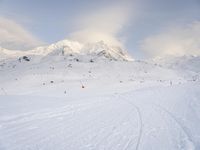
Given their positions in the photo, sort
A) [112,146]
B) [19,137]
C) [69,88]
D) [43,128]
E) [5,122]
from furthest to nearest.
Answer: [69,88] < [5,122] < [43,128] < [19,137] < [112,146]

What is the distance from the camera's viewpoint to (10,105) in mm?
13992

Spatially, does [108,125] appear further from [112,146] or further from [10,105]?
[10,105]

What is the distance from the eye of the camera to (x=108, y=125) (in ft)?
32.5

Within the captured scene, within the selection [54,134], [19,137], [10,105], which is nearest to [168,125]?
[54,134]

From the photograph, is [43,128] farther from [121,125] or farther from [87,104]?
[87,104]

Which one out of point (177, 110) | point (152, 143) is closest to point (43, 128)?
point (152, 143)

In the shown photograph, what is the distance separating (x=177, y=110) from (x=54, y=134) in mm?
6543

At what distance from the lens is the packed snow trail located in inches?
301

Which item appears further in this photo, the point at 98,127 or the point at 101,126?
the point at 101,126

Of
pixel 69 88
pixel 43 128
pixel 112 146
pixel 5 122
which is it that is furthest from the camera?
pixel 69 88

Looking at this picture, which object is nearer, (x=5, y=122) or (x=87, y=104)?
(x=5, y=122)

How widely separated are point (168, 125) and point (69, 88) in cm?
1651

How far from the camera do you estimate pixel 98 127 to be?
9656mm

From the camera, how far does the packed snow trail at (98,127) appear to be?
7.64 m
